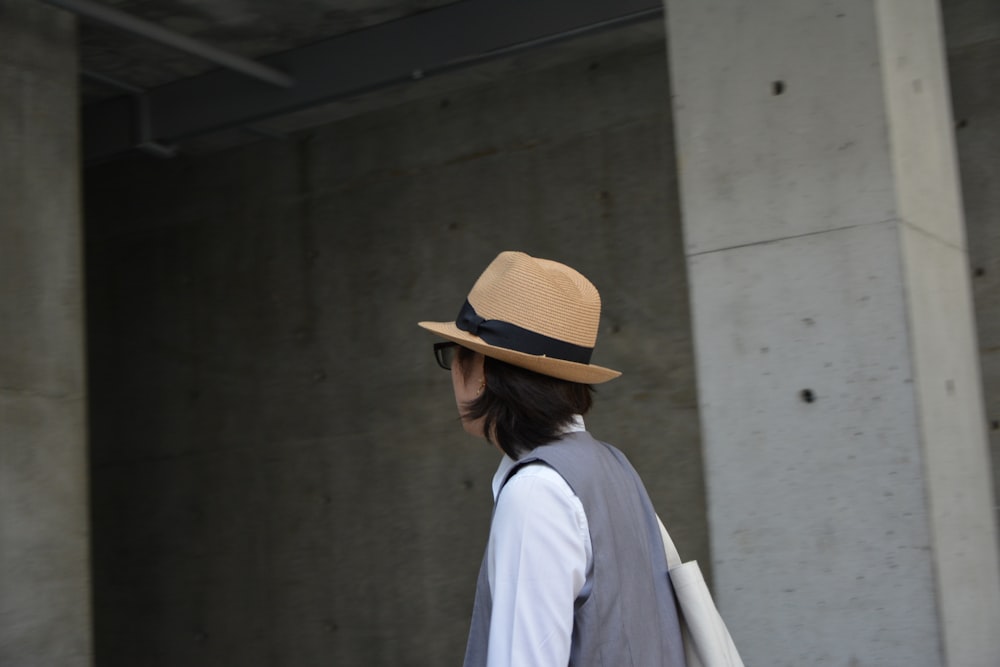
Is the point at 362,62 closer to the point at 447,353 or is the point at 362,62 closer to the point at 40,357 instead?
the point at 40,357

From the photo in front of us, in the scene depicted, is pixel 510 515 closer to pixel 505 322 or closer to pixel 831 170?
pixel 505 322

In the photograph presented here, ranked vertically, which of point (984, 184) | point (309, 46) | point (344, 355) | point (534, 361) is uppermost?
point (309, 46)

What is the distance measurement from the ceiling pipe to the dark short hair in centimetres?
423

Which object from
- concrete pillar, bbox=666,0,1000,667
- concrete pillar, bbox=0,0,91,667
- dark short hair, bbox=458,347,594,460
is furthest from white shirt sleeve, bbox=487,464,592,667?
concrete pillar, bbox=0,0,91,667

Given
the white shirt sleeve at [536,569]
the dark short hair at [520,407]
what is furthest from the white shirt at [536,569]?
the dark short hair at [520,407]

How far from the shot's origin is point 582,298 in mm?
1848

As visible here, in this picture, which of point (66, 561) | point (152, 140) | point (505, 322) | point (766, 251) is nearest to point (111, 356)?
point (152, 140)

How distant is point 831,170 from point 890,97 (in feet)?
0.72

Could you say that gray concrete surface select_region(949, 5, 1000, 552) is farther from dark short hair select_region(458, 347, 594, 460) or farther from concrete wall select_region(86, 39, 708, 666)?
dark short hair select_region(458, 347, 594, 460)

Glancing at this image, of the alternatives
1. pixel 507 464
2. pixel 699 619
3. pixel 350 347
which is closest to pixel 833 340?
pixel 699 619

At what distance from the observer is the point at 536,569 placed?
1566mm

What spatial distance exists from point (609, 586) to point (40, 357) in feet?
13.0

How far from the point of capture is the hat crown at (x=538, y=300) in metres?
1.81

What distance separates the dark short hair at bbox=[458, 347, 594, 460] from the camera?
178cm
